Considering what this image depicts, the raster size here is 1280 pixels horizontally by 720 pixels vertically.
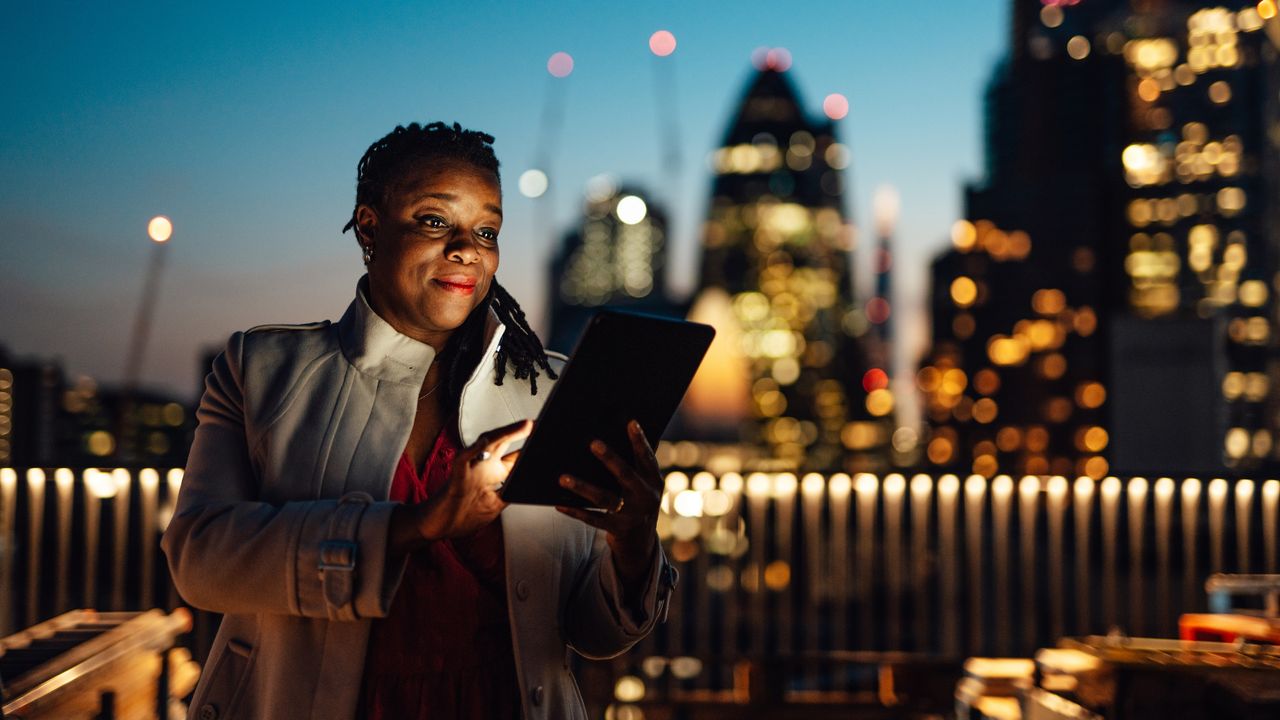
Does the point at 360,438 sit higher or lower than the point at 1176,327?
lower

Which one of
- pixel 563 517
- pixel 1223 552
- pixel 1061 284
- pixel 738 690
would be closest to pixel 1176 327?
pixel 1223 552

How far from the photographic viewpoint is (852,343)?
479 feet

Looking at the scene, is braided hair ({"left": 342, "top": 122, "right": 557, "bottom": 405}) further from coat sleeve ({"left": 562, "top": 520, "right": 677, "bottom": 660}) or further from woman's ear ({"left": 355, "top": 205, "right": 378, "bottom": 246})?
coat sleeve ({"left": 562, "top": 520, "right": 677, "bottom": 660})

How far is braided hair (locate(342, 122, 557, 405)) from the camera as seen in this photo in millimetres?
1559

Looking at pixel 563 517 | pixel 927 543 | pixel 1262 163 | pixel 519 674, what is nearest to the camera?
pixel 519 674

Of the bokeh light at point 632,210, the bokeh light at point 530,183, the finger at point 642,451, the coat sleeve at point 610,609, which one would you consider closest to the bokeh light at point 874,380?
the bokeh light at point 530,183

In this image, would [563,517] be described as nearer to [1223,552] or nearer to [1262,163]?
[1223,552]

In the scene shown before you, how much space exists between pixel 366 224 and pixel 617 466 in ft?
1.65

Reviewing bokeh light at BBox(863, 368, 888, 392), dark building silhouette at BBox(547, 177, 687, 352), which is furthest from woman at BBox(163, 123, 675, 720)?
bokeh light at BBox(863, 368, 888, 392)

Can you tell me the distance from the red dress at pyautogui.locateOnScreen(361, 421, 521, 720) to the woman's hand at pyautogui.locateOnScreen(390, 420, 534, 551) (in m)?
0.17

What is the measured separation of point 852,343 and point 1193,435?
463 feet

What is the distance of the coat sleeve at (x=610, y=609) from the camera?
5.12 feet

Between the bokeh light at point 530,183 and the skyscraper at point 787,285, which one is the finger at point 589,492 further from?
the skyscraper at point 787,285

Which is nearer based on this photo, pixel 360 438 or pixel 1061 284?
pixel 360 438
